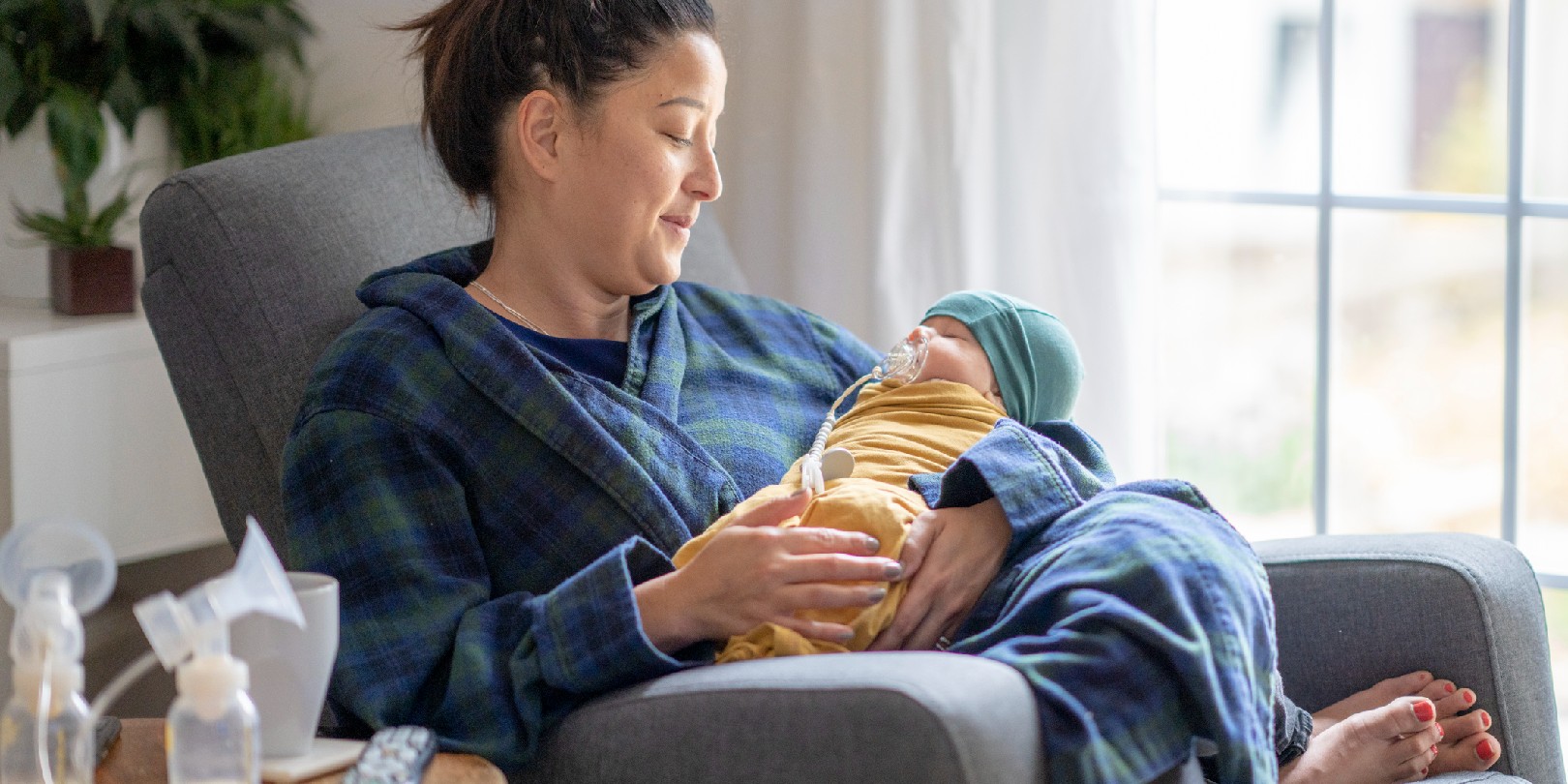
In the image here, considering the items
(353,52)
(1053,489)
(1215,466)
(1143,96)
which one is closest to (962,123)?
(1143,96)

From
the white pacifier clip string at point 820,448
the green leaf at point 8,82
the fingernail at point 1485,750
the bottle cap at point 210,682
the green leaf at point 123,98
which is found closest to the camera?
the bottle cap at point 210,682

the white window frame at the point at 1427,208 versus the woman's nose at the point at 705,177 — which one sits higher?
the woman's nose at the point at 705,177

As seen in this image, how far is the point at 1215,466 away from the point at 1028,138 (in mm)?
658

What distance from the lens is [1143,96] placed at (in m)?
2.16

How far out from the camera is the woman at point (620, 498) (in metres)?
1.22

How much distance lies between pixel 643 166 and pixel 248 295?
419 millimetres

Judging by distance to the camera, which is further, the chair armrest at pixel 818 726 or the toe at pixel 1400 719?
the toe at pixel 1400 719

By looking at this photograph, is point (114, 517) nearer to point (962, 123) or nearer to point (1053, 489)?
point (962, 123)

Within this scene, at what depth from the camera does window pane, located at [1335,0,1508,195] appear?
221 cm

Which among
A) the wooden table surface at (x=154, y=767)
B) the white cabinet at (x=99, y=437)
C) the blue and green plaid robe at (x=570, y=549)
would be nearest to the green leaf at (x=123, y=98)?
the white cabinet at (x=99, y=437)

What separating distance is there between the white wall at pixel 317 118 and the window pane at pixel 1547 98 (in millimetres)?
1651

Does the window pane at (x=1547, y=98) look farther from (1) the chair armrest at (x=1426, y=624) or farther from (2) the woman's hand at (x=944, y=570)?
(2) the woman's hand at (x=944, y=570)

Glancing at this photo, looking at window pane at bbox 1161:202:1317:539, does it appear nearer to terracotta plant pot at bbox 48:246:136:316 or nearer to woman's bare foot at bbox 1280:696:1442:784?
woman's bare foot at bbox 1280:696:1442:784

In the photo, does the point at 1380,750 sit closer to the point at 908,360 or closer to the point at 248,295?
the point at 908,360
